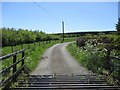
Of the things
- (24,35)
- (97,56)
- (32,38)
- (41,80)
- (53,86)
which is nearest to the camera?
(53,86)

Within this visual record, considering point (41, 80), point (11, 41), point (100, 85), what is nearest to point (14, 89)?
point (41, 80)

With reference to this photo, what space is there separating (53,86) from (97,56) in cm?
714

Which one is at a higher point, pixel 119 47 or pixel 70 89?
pixel 119 47

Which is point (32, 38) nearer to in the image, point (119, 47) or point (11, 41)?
point (11, 41)

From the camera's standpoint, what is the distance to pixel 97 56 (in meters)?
15.7

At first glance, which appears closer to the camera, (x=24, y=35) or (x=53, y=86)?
(x=53, y=86)

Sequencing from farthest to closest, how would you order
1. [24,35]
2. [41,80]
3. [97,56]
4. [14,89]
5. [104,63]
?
[24,35], [97,56], [104,63], [41,80], [14,89]

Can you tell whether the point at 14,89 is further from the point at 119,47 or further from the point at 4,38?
the point at 4,38

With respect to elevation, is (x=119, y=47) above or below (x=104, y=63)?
above

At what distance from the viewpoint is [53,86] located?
8.98m

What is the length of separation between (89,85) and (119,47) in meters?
3.10

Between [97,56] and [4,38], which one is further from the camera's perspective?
[4,38]

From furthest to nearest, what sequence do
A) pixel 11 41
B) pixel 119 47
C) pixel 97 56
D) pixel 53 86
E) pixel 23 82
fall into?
1. pixel 11 41
2. pixel 97 56
3. pixel 119 47
4. pixel 23 82
5. pixel 53 86

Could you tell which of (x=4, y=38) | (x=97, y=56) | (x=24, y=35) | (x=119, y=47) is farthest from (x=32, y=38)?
(x=119, y=47)
